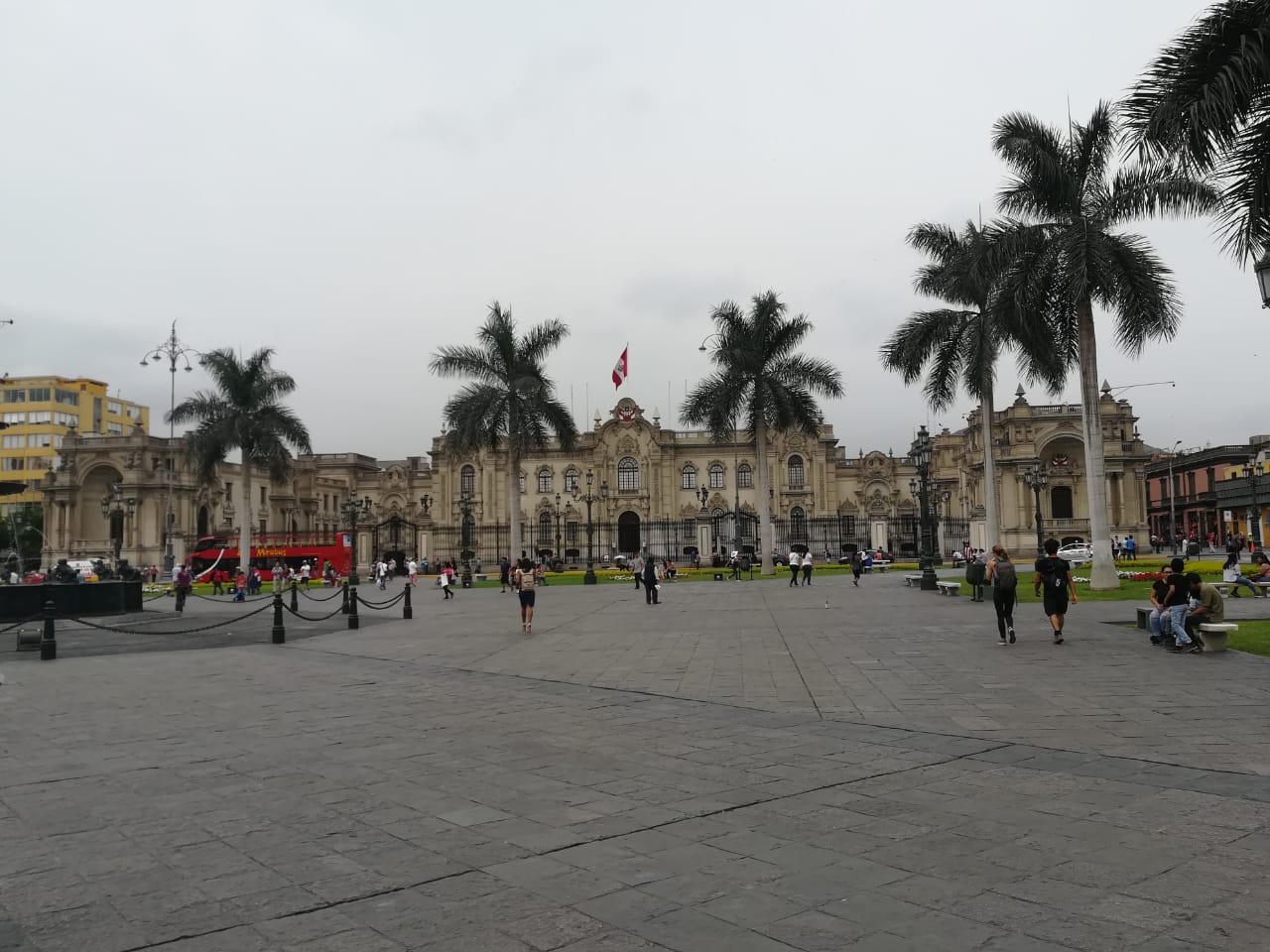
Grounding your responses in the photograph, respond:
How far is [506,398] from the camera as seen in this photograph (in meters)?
36.1

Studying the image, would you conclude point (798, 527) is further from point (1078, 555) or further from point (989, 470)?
point (989, 470)

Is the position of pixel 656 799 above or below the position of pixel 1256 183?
below

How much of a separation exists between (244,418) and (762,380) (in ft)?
78.5

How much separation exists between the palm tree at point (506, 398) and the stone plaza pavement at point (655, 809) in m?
25.0

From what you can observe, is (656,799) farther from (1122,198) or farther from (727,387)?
(727,387)

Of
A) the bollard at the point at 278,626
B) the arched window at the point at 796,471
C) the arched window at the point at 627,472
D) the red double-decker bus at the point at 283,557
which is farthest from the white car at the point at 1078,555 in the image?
the arched window at the point at 627,472

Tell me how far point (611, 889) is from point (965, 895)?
5.03 ft

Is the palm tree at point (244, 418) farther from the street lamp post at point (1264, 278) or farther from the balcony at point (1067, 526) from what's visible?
the balcony at point (1067, 526)

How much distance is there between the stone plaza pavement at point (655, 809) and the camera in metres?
3.60

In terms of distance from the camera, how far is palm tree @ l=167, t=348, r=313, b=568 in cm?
4066

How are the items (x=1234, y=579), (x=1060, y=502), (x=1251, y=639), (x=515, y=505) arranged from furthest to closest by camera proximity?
(x=1060, y=502) < (x=515, y=505) < (x=1234, y=579) < (x=1251, y=639)

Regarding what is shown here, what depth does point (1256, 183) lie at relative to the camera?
10.5m

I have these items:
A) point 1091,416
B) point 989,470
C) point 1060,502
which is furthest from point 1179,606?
point 1060,502

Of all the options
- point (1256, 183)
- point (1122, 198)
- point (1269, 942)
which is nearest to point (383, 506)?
point (1122, 198)
